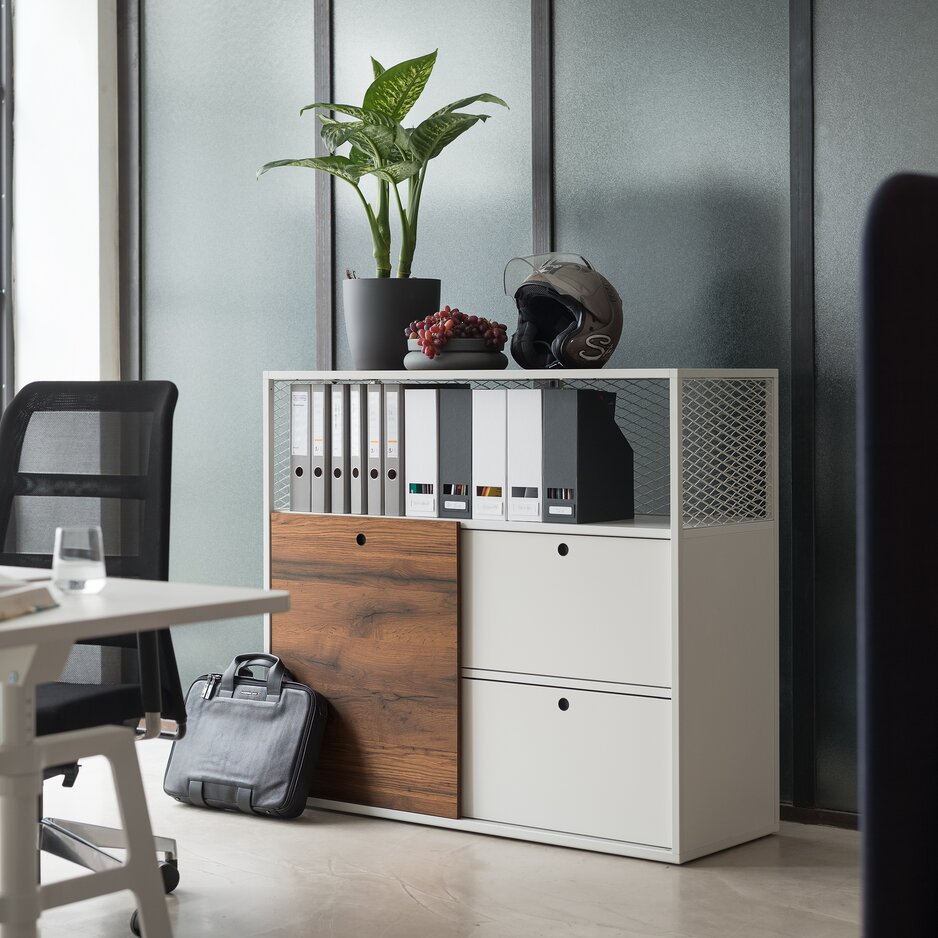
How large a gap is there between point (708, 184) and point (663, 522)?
0.88 metres

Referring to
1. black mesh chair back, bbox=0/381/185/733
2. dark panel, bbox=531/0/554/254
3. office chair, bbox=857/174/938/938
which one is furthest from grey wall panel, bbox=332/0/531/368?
office chair, bbox=857/174/938/938

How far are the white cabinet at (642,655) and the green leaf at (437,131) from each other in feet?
1.91

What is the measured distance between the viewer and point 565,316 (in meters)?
3.14

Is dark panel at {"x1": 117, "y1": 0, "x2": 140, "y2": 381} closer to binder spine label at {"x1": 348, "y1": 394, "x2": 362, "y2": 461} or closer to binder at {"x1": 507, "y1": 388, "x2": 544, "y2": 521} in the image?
binder spine label at {"x1": 348, "y1": 394, "x2": 362, "y2": 461}

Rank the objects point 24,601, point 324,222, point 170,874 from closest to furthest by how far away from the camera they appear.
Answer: point 24,601, point 170,874, point 324,222

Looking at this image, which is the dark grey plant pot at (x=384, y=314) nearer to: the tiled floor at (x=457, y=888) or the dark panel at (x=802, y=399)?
the dark panel at (x=802, y=399)

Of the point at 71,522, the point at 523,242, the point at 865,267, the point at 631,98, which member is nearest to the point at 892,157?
the point at 631,98

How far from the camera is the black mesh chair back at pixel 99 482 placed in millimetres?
2359

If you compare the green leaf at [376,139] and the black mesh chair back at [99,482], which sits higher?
the green leaf at [376,139]

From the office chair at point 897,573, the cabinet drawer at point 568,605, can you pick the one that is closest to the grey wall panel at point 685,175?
the cabinet drawer at point 568,605

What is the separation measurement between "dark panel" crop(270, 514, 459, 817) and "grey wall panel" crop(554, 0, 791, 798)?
782 millimetres

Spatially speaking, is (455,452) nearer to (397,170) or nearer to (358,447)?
(358,447)

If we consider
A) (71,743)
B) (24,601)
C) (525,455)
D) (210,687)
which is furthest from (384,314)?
(24,601)

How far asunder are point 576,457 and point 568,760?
27.2 inches
